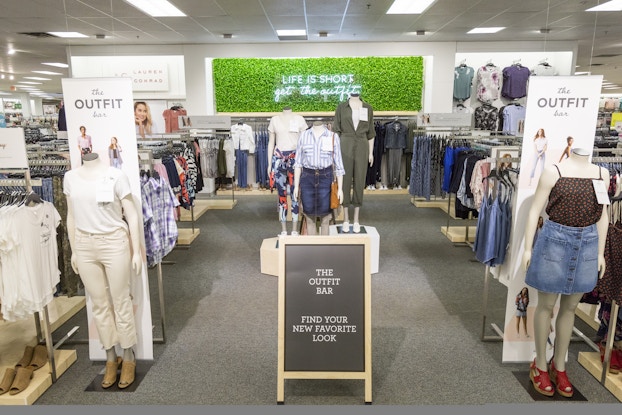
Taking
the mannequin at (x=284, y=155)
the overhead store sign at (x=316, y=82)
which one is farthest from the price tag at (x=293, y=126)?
the overhead store sign at (x=316, y=82)

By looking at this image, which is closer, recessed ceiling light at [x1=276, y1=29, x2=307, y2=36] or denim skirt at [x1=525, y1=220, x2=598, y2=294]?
denim skirt at [x1=525, y1=220, x2=598, y2=294]

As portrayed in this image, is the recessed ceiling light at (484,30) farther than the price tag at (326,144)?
Yes

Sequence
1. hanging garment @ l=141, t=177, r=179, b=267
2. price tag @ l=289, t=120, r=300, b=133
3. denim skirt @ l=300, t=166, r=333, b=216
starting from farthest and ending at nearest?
price tag @ l=289, t=120, r=300, b=133, denim skirt @ l=300, t=166, r=333, b=216, hanging garment @ l=141, t=177, r=179, b=267

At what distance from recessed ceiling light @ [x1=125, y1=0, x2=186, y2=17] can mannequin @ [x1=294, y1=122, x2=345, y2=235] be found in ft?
12.5

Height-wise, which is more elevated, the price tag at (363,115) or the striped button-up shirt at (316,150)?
the price tag at (363,115)

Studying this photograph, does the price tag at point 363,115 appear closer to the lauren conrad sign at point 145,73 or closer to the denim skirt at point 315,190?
the denim skirt at point 315,190

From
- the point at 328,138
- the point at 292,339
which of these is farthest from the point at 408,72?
the point at 292,339

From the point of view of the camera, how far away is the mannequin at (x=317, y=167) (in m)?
4.81

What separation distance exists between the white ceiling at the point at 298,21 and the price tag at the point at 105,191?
13.8 ft

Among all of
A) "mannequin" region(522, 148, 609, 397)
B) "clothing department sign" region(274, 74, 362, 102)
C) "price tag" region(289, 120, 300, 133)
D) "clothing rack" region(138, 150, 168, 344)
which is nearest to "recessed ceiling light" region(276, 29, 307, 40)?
"clothing department sign" region(274, 74, 362, 102)

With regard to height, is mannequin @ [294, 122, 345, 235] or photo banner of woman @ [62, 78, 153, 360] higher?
photo banner of woman @ [62, 78, 153, 360]

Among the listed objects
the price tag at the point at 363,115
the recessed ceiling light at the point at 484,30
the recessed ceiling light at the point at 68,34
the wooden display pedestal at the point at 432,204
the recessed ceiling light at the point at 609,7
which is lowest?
the wooden display pedestal at the point at 432,204

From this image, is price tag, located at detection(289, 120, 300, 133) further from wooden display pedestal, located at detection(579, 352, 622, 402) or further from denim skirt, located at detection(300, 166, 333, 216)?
wooden display pedestal, located at detection(579, 352, 622, 402)

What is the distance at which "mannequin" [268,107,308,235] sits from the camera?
5.83 metres
